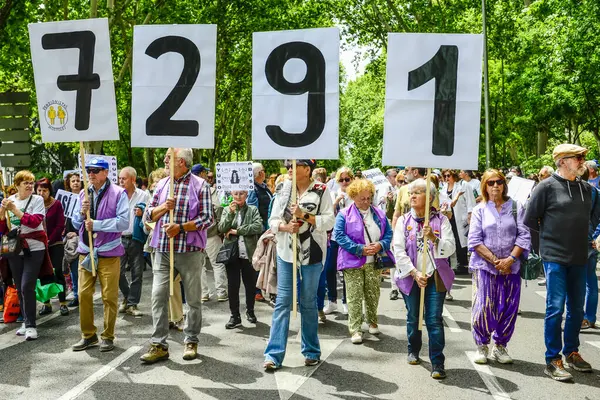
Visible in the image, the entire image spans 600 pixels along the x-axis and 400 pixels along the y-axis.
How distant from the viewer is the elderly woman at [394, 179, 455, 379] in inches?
248

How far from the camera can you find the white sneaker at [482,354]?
265 inches

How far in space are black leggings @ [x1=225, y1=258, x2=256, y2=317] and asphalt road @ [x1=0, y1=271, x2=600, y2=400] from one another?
0.99 feet

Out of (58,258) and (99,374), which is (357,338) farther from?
(58,258)

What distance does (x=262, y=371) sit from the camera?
646 cm

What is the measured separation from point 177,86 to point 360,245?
2.72 m

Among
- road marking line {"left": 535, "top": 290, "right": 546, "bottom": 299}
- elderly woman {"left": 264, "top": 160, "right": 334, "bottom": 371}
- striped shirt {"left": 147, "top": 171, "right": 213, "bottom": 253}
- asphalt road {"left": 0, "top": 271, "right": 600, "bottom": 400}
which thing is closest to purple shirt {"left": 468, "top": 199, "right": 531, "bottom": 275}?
asphalt road {"left": 0, "top": 271, "right": 600, "bottom": 400}

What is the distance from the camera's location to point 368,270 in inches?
314

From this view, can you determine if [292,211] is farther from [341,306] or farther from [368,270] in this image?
[341,306]

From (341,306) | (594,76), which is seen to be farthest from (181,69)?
(594,76)

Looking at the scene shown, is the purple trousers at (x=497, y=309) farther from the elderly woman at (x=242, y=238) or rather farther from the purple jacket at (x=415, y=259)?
the elderly woman at (x=242, y=238)

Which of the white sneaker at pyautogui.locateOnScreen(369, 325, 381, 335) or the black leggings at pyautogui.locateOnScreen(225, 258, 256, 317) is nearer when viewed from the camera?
the white sneaker at pyautogui.locateOnScreen(369, 325, 381, 335)

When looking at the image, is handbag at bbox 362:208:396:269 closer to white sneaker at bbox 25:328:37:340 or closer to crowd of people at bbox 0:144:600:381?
crowd of people at bbox 0:144:600:381

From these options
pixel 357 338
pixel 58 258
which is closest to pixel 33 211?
pixel 58 258

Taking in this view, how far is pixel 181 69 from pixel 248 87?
30.4 m
